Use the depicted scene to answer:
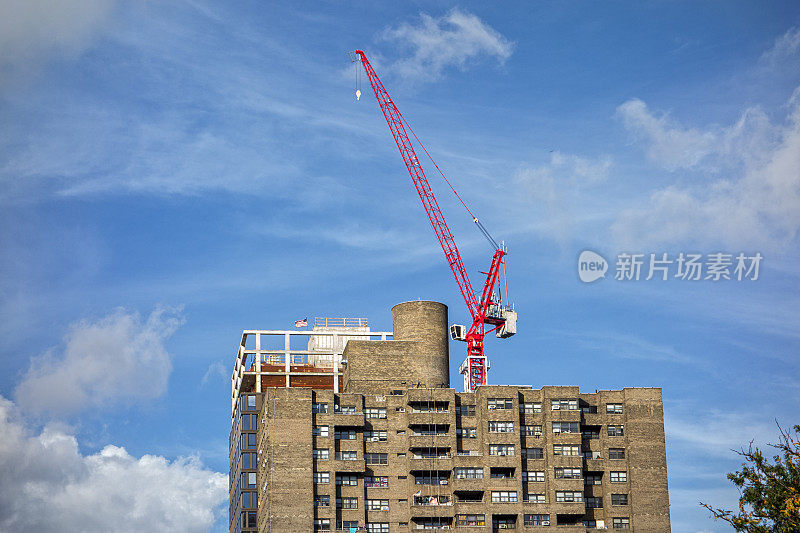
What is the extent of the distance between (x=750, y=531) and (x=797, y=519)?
176 inches

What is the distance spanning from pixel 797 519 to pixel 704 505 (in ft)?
25.6

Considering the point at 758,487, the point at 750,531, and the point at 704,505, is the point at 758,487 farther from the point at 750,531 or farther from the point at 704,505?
the point at 704,505

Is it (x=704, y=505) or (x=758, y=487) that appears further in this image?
(x=758, y=487)

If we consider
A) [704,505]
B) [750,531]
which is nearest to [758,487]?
[750,531]

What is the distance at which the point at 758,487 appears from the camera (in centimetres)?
9656

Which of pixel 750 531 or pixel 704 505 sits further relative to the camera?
pixel 750 531

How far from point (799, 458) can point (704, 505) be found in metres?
9.02

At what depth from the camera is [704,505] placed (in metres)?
88.3

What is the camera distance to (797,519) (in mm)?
90625

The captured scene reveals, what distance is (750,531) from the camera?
94.0 m

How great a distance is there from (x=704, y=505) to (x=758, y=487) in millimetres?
10312

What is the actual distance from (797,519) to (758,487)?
6.18m

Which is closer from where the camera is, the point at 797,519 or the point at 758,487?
the point at 797,519
